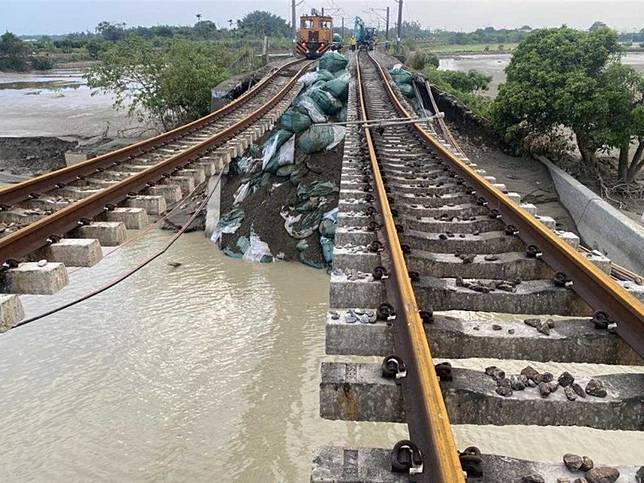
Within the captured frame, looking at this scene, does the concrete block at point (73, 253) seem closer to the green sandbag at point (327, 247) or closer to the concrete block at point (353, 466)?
the concrete block at point (353, 466)

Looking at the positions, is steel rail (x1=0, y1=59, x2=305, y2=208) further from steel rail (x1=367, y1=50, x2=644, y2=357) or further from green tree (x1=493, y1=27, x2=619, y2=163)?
green tree (x1=493, y1=27, x2=619, y2=163)

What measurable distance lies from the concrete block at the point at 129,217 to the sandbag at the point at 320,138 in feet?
22.1

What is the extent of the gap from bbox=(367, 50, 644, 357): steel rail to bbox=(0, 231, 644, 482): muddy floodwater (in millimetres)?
2694

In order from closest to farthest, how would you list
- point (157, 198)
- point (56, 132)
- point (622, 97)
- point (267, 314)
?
point (157, 198) → point (267, 314) → point (622, 97) → point (56, 132)

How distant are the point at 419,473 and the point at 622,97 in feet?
47.7

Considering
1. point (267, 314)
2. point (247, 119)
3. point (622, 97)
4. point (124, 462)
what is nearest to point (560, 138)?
point (622, 97)

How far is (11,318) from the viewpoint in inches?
134

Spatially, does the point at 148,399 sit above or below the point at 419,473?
below

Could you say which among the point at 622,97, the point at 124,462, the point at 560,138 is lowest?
the point at 124,462

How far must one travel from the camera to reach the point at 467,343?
302cm

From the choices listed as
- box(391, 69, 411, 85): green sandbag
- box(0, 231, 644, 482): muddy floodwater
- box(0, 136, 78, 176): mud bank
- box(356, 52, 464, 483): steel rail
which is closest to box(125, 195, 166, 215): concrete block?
box(0, 231, 644, 482): muddy floodwater

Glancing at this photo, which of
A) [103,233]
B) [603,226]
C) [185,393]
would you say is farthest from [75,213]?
[603,226]

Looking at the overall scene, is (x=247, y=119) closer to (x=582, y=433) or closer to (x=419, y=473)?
(x=582, y=433)

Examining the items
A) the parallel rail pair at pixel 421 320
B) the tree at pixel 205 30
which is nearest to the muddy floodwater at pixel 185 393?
the parallel rail pair at pixel 421 320
